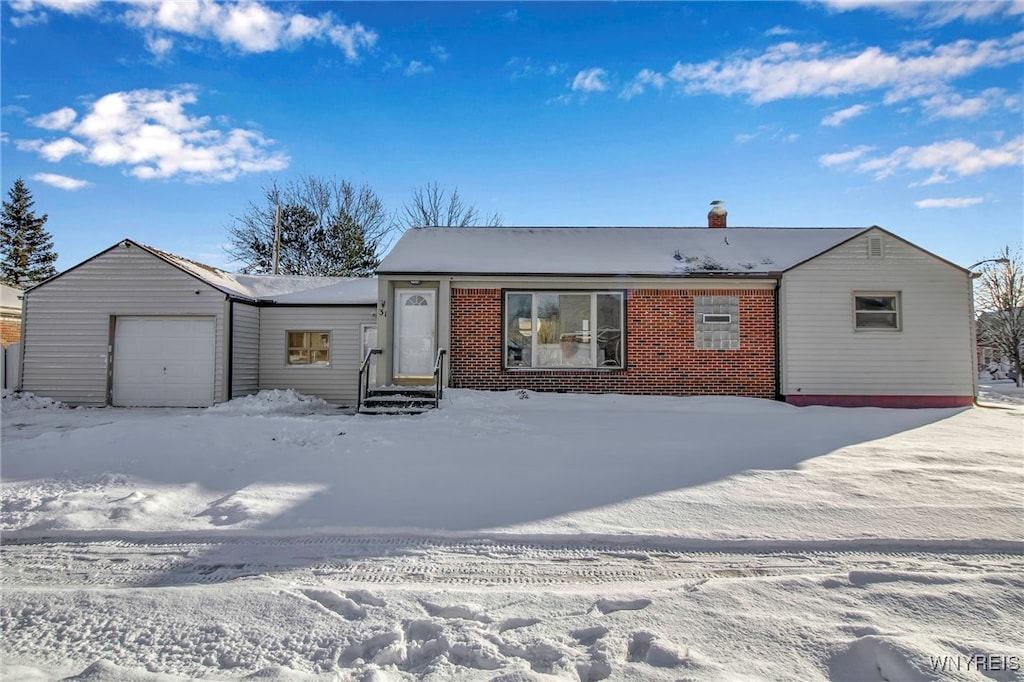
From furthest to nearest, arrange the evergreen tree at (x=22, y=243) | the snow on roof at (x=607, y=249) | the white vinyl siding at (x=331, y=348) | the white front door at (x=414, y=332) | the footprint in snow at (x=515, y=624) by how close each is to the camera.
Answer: the evergreen tree at (x=22, y=243) < the white vinyl siding at (x=331, y=348) < the snow on roof at (x=607, y=249) < the white front door at (x=414, y=332) < the footprint in snow at (x=515, y=624)

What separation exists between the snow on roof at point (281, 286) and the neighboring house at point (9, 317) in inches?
445

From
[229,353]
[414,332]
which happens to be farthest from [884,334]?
[229,353]

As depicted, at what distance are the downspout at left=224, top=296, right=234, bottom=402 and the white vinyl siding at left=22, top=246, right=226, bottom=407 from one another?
135 mm

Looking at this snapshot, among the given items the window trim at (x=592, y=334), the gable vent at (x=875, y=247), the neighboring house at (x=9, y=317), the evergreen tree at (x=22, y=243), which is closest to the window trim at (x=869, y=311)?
the gable vent at (x=875, y=247)

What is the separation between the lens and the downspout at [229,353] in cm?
1422

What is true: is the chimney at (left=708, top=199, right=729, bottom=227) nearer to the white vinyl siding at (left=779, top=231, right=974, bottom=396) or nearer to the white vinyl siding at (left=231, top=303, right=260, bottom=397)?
the white vinyl siding at (left=779, top=231, right=974, bottom=396)

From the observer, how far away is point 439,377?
1182cm

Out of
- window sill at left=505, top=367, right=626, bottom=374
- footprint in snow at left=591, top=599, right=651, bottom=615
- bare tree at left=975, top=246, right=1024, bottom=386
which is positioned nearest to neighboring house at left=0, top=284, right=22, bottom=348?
window sill at left=505, top=367, right=626, bottom=374

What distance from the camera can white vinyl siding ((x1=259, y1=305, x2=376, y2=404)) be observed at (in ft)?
51.7

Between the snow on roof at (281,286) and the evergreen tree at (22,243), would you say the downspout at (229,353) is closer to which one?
the snow on roof at (281,286)

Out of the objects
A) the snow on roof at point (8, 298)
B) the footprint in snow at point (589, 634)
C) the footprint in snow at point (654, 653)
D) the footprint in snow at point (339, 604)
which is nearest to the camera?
the footprint in snow at point (654, 653)

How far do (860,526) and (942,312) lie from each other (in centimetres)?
1069

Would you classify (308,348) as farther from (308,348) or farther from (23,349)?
(23,349)

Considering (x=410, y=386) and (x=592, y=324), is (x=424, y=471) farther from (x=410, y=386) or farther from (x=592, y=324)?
(x=592, y=324)
